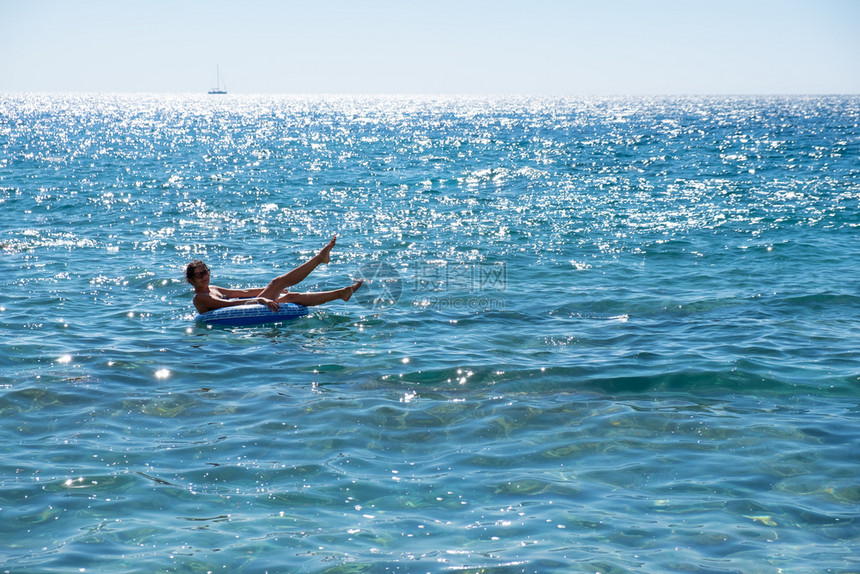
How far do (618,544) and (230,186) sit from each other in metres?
30.7

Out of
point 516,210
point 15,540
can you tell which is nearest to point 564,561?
point 15,540

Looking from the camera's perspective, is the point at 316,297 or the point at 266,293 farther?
the point at 316,297

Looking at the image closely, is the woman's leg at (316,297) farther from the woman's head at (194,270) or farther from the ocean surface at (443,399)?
the woman's head at (194,270)

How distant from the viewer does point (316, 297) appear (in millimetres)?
13680

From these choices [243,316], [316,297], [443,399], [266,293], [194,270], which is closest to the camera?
[443,399]

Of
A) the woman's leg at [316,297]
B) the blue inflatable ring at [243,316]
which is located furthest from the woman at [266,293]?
the blue inflatable ring at [243,316]

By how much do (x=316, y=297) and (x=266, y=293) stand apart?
93 cm

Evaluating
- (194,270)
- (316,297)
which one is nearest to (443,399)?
(316,297)

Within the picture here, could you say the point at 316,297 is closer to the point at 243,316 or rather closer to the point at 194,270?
the point at 243,316

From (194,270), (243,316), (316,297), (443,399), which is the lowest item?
(443,399)

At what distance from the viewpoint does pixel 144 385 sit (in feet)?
32.3

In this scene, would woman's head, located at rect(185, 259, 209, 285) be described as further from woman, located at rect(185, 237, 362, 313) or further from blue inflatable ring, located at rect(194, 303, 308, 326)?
blue inflatable ring, located at rect(194, 303, 308, 326)

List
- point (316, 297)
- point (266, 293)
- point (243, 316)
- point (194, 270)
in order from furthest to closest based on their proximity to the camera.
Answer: point (316, 297) < point (266, 293) < point (243, 316) < point (194, 270)

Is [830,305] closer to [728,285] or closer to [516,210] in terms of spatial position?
[728,285]
